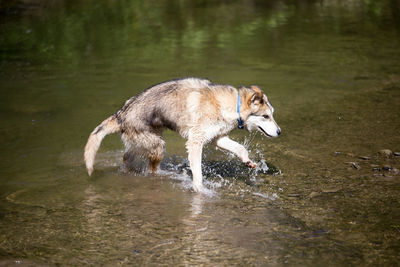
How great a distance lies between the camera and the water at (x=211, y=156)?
5832 millimetres

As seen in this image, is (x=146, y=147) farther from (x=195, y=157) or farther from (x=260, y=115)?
(x=260, y=115)

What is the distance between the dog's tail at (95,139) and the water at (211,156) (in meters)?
0.39

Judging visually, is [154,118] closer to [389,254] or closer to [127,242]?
[127,242]

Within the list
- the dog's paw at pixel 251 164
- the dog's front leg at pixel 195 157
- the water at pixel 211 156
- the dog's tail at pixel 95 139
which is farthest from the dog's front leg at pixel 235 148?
the dog's tail at pixel 95 139

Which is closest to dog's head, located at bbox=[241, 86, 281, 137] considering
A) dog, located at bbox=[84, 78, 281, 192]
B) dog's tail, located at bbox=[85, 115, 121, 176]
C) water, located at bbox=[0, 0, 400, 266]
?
dog, located at bbox=[84, 78, 281, 192]

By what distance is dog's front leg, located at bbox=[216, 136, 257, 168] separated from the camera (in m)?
7.75

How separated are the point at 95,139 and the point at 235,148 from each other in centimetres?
205

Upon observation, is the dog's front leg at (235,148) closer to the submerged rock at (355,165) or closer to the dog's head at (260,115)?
the dog's head at (260,115)

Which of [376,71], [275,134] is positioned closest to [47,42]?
[376,71]

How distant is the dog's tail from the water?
1.29ft

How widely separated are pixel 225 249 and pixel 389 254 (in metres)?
1.68

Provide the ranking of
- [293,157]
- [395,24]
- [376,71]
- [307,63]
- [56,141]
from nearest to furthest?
1. [293,157]
2. [56,141]
3. [376,71]
4. [307,63]
5. [395,24]

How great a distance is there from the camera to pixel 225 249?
18.7ft

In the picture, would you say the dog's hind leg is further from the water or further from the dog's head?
the dog's head
